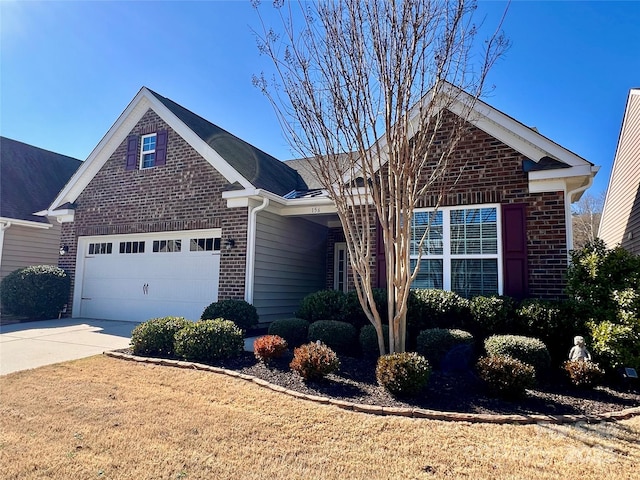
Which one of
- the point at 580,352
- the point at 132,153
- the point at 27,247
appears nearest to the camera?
the point at 580,352

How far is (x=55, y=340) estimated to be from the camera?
8.43 m

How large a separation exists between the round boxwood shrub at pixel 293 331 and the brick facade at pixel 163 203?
228 cm

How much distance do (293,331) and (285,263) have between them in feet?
12.5

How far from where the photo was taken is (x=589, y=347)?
593 centimetres

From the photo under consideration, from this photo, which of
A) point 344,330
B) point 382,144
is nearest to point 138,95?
point 382,144

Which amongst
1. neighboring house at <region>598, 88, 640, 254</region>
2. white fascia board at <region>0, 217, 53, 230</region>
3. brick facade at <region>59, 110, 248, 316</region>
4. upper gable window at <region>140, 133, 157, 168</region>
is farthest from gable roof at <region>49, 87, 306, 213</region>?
neighboring house at <region>598, 88, 640, 254</region>

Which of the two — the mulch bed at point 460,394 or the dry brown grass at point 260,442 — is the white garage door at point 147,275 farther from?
the dry brown grass at point 260,442

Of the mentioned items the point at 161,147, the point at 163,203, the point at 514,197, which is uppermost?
the point at 161,147

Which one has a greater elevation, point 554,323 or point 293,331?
point 554,323

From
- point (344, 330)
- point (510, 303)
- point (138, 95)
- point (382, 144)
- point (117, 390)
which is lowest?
point (117, 390)

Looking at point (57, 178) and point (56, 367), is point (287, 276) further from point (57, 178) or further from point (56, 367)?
point (57, 178)

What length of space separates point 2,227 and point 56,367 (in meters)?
9.85

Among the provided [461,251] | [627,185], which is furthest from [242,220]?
[627,185]

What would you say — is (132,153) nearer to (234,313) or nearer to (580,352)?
(234,313)
